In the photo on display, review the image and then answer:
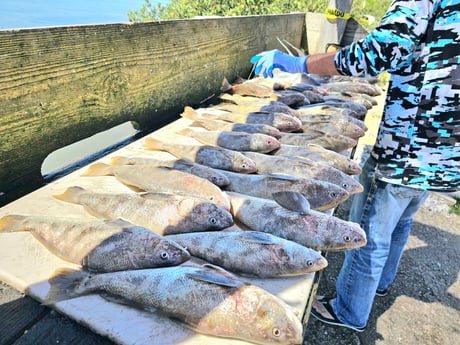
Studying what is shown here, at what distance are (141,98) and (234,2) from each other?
25.8 ft

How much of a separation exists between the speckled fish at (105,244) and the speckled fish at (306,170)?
155cm

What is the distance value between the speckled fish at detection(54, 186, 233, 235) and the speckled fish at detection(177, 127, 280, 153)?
54.7 inches

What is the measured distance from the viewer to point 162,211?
8.51 ft

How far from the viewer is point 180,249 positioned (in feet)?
7.28

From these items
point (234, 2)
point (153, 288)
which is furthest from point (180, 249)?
point (234, 2)

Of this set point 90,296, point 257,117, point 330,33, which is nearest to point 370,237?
point 257,117

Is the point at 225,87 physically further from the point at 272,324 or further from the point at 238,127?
the point at 272,324

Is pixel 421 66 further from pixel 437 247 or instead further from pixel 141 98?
pixel 437 247

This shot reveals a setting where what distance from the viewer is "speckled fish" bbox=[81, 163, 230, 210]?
9.42ft

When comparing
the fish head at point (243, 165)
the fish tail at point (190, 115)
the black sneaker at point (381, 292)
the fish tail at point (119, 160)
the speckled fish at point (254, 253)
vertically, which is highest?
the fish tail at point (190, 115)

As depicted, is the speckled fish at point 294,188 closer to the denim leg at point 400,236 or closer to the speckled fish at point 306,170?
the speckled fish at point 306,170

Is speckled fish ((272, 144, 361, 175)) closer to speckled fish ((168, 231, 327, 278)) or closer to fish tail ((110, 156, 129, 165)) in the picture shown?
speckled fish ((168, 231, 327, 278))

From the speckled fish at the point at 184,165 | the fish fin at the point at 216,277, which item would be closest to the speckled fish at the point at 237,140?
the speckled fish at the point at 184,165

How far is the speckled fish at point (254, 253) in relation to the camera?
223 centimetres
